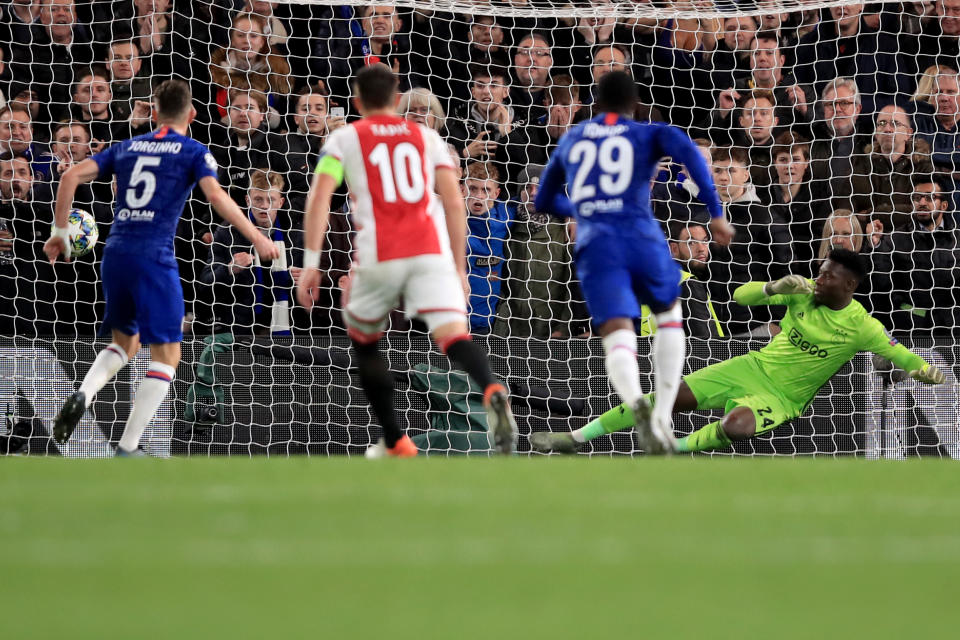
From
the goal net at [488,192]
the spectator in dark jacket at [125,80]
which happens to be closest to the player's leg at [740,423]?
the goal net at [488,192]

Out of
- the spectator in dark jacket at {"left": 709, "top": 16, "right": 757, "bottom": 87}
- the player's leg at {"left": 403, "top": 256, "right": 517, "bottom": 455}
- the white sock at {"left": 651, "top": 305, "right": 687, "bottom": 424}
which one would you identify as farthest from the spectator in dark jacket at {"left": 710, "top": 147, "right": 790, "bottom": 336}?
the player's leg at {"left": 403, "top": 256, "right": 517, "bottom": 455}

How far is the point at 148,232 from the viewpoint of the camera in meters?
6.87

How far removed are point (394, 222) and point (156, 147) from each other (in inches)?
58.8

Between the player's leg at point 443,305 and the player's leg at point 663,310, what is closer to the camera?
the player's leg at point 443,305

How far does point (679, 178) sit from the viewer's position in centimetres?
1012

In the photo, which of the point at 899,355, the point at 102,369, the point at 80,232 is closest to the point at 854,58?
the point at 899,355

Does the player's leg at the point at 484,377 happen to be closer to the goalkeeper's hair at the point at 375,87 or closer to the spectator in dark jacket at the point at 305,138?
the goalkeeper's hair at the point at 375,87

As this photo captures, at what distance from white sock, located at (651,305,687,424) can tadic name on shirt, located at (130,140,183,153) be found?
8.18 ft

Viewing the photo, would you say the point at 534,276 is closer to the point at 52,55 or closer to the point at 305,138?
the point at 305,138

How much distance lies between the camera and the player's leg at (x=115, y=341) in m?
6.69

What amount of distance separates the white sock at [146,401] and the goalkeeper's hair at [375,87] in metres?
1.74

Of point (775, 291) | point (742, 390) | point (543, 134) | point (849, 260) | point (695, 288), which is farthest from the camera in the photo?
point (543, 134)

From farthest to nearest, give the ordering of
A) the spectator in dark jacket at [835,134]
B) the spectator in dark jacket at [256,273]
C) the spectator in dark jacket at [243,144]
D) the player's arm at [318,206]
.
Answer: the spectator in dark jacket at [835,134] → the spectator in dark jacket at [243,144] → the spectator in dark jacket at [256,273] → the player's arm at [318,206]

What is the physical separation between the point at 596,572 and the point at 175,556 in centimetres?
90
